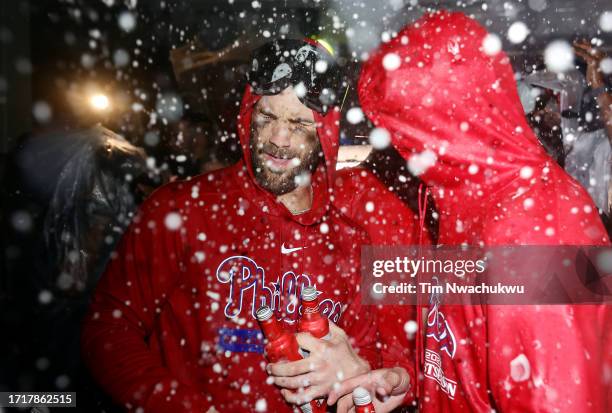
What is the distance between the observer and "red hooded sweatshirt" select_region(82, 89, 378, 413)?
1743mm

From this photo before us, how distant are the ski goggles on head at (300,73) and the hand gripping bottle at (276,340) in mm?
1169

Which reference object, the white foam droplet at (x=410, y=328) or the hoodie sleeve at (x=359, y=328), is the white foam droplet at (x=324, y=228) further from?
the white foam droplet at (x=410, y=328)

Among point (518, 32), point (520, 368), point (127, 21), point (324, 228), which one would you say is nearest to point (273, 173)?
point (324, 228)

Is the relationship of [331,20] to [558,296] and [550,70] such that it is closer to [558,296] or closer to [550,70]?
[550,70]

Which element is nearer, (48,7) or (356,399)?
(356,399)

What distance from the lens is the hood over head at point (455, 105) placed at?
1269 mm

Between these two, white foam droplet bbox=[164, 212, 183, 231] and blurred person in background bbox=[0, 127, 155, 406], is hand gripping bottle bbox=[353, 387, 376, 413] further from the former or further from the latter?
blurred person in background bbox=[0, 127, 155, 406]

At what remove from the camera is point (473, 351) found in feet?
4.35

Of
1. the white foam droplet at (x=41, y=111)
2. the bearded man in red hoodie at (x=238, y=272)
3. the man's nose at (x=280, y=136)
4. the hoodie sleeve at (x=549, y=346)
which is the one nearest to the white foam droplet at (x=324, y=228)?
the bearded man in red hoodie at (x=238, y=272)

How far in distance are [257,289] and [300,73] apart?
1.11 metres

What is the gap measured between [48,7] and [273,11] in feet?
8.93

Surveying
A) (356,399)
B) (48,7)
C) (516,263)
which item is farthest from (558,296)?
(48,7)

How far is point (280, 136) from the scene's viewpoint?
2.06 m

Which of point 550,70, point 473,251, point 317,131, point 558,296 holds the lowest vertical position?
point 558,296
